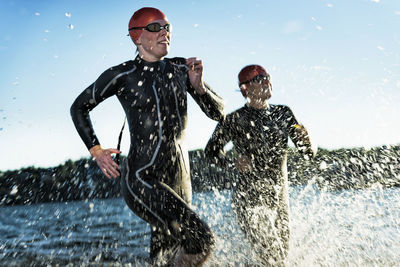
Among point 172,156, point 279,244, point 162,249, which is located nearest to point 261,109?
point 279,244

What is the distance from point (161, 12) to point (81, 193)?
93481mm

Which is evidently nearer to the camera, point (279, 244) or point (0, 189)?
point (279, 244)

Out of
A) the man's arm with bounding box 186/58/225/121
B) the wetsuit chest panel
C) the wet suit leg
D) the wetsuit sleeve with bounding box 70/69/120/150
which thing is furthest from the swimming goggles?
the wetsuit chest panel

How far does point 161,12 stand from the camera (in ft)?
12.0

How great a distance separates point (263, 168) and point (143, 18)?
219 cm

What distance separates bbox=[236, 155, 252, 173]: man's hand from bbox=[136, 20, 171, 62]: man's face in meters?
1.60

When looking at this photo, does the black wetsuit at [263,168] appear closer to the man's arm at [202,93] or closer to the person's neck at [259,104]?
the person's neck at [259,104]

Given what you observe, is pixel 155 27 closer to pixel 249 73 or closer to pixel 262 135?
pixel 249 73

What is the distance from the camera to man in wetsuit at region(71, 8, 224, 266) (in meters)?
2.99

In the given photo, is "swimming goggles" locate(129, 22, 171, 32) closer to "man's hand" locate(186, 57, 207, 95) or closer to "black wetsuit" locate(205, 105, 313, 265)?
"man's hand" locate(186, 57, 207, 95)

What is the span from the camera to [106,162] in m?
3.09

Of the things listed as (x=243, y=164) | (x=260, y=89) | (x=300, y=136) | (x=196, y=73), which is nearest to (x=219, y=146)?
(x=243, y=164)

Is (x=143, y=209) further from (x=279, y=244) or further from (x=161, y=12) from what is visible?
(x=279, y=244)

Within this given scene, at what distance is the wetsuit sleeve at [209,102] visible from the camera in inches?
136
